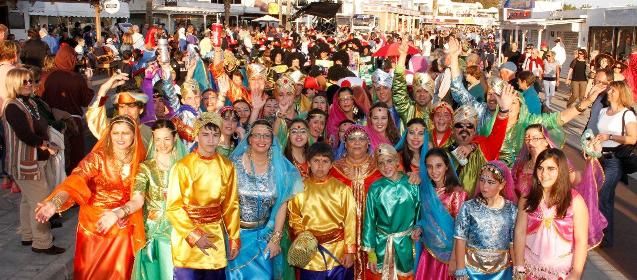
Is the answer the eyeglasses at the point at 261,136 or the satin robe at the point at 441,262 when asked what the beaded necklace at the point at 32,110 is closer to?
the eyeglasses at the point at 261,136

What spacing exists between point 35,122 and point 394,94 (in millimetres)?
3710

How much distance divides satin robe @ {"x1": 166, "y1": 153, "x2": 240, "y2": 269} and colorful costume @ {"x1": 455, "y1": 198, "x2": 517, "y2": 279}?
5.27 feet

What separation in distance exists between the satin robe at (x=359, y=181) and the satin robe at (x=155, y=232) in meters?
1.33

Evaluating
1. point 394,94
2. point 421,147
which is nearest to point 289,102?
point 394,94

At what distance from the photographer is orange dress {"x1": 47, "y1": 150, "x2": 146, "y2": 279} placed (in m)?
4.98

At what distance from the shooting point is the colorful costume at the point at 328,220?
5031 mm

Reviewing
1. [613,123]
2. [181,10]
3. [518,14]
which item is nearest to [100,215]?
[613,123]

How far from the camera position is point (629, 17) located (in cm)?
2234

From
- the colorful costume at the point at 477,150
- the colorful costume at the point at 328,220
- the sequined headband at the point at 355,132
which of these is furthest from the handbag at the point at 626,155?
the colorful costume at the point at 328,220

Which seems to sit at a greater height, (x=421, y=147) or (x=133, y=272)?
(x=421, y=147)

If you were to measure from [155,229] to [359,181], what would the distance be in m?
1.59

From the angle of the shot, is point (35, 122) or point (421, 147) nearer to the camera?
point (421, 147)

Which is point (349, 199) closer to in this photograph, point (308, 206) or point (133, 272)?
point (308, 206)

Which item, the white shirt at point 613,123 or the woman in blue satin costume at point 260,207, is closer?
the woman in blue satin costume at point 260,207
